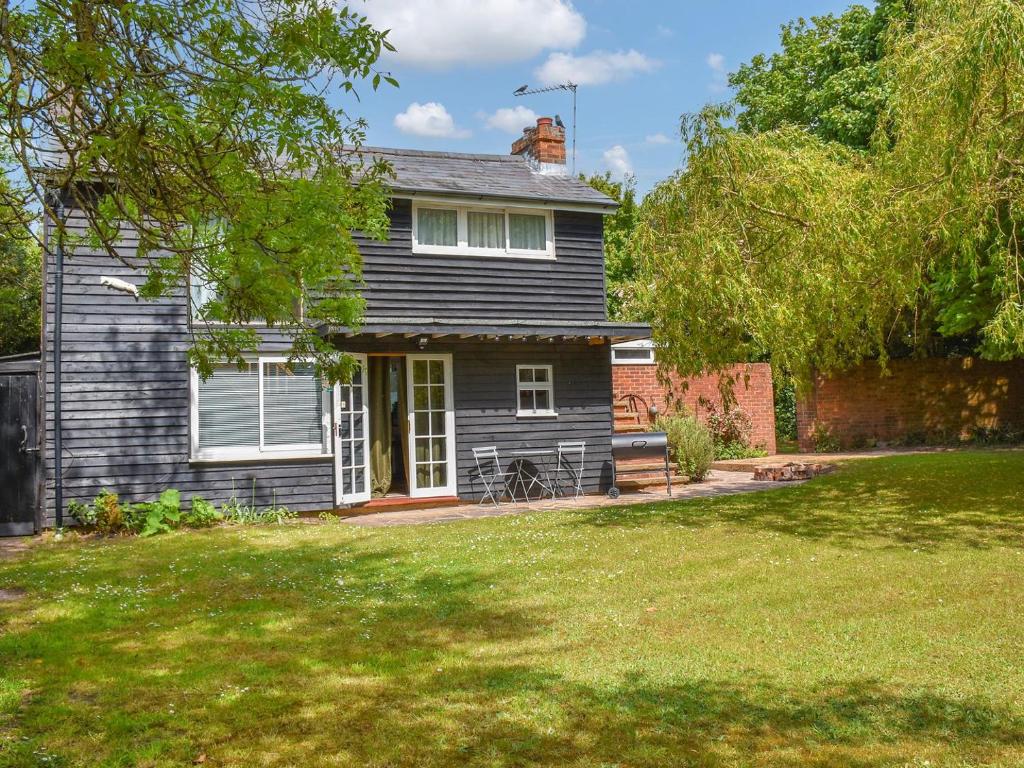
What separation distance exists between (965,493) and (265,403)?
10512 mm

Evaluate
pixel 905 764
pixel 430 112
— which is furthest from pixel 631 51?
pixel 905 764

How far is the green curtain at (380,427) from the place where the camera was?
1566 centimetres

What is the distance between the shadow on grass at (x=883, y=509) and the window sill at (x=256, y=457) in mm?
4344

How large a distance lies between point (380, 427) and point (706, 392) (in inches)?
359

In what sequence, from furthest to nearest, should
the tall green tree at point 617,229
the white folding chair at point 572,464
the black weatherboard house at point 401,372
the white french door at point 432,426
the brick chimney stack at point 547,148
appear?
the tall green tree at point 617,229
the brick chimney stack at point 547,148
the white folding chair at point 572,464
the white french door at point 432,426
the black weatherboard house at point 401,372

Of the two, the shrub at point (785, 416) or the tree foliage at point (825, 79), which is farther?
the shrub at point (785, 416)

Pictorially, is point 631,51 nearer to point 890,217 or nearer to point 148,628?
point 890,217

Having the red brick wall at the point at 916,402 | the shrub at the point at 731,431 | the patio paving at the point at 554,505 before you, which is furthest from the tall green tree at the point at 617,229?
the patio paving at the point at 554,505

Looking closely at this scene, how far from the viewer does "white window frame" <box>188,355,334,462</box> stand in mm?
13516

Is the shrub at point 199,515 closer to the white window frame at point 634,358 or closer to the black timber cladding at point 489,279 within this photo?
the black timber cladding at point 489,279

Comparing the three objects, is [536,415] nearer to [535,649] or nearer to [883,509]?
[883,509]

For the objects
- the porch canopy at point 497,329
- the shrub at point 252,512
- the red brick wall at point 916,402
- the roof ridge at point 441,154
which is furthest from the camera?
the red brick wall at point 916,402

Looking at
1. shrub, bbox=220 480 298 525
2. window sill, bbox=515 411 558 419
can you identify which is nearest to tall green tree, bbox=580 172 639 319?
window sill, bbox=515 411 558 419

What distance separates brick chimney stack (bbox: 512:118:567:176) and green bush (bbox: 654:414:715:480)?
547 cm
